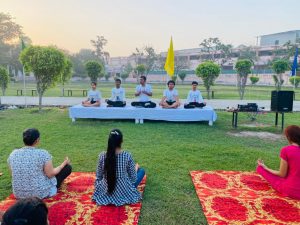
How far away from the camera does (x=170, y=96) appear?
8.94 meters

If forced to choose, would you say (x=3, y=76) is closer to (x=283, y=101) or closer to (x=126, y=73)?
(x=283, y=101)

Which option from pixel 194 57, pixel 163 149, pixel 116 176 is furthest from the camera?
pixel 194 57

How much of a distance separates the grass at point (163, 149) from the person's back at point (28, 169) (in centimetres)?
61

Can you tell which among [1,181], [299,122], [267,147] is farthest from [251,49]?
[1,181]

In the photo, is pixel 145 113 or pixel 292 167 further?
pixel 145 113

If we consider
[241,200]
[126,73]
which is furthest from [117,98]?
[126,73]

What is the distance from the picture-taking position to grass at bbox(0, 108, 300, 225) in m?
3.53

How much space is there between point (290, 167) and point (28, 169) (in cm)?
317

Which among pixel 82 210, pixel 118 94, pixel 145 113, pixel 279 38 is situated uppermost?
pixel 279 38

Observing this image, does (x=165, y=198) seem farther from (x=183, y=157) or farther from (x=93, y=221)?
(x=183, y=157)

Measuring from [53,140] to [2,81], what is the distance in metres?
9.92

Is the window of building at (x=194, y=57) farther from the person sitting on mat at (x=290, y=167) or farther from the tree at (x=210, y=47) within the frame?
the person sitting on mat at (x=290, y=167)

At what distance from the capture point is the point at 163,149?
585 cm

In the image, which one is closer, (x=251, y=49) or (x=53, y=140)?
(x=53, y=140)
